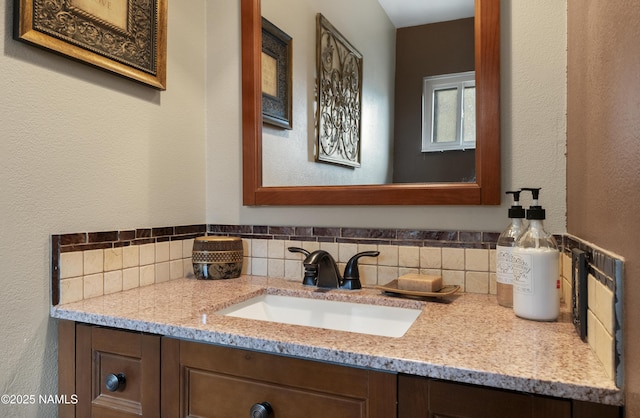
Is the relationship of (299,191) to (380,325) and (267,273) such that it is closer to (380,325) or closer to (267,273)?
(267,273)

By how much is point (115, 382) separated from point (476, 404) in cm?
79

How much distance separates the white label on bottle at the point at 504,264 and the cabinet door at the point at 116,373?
828 mm

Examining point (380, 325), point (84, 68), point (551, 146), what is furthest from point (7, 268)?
point (551, 146)

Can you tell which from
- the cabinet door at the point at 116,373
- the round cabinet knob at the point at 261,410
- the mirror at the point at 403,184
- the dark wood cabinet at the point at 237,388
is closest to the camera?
the dark wood cabinet at the point at 237,388

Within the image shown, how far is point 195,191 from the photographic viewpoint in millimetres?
1533

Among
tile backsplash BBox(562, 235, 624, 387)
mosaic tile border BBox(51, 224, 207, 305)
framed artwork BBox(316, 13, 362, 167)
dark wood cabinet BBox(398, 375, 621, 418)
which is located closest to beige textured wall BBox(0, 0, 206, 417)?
mosaic tile border BBox(51, 224, 207, 305)

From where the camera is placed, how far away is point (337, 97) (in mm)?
1399

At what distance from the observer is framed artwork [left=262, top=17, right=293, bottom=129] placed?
1477 mm

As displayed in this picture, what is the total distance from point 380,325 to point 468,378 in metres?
0.49

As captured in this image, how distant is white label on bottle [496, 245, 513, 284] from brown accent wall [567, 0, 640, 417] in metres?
0.15

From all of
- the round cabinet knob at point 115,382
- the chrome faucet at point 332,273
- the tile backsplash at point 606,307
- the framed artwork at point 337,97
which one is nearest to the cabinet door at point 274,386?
the round cabinet knob at point 115,382

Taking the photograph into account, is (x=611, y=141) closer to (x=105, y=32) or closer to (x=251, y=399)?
(x=251, y=399)

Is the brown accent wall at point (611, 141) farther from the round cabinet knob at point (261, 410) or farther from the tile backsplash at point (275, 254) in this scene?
the round cabinet knob at point (261, 410)

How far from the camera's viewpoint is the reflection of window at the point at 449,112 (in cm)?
121
